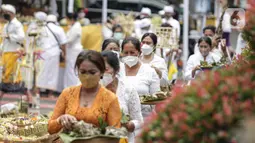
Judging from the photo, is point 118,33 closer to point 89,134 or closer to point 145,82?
point 145,82

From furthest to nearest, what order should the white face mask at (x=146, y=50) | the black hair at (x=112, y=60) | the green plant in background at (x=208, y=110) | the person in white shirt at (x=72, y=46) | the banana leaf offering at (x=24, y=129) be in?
the person in white shirt at (x=72, y=46) < the white face mask at (x=146, y=50) < the banana leaf offering at (x=24, y=129) < the black hair at (x=112, y=60) < the green plant in background at (x=208, y=110)

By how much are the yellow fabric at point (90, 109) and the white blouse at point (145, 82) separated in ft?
8.47

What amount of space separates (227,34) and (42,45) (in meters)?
4.65

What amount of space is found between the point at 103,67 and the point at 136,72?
9.37 ft

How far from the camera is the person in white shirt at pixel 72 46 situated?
19562 mm

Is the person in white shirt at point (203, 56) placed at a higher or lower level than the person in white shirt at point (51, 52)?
higher

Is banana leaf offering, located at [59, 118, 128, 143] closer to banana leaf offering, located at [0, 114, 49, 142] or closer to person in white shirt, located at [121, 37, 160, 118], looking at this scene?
banana leaf offering, located at [0, 114, 49, 142]

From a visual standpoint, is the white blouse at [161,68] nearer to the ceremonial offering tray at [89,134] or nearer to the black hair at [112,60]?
the black hair at [112,60]

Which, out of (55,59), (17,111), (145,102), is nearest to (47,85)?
(55,59)

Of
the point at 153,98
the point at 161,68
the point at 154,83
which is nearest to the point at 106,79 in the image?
the point at 153,98

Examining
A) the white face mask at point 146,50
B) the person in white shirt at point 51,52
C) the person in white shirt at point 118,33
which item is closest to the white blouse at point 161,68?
the white face mask at point 146,50

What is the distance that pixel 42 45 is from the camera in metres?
18.5

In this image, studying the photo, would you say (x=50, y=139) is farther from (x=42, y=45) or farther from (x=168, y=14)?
(x=168, y=14)

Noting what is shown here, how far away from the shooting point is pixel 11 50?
16.8 metres
